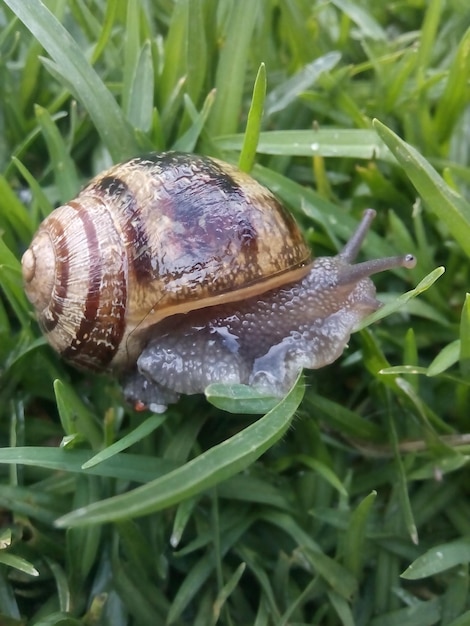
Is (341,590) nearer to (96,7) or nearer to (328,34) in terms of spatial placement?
(328,34)

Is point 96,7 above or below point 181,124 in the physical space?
above

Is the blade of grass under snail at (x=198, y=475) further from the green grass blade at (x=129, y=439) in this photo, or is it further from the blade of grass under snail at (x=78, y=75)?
the blade of grass under snail at (x=78, y=75)

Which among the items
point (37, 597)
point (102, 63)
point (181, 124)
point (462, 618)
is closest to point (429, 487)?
point (462, 618)

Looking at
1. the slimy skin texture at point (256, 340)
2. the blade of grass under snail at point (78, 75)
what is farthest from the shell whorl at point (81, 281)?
the blade of grass under snail at point (78, 75)

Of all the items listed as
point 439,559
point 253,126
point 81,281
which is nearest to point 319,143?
point 253,126

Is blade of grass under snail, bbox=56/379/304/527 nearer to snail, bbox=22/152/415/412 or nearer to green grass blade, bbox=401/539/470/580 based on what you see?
snail, bbox=22/152/415/412

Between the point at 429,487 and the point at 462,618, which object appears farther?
the point at 429,487

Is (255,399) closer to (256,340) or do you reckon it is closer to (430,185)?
(256,340)

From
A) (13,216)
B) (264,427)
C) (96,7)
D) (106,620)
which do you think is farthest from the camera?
(96,7)
